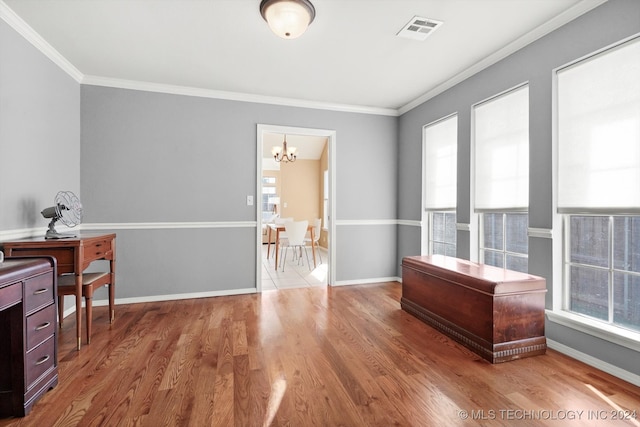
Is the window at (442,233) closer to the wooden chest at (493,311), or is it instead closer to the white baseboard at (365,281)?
the white baseboard at (365,281)

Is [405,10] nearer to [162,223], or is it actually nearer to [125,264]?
[162,223]

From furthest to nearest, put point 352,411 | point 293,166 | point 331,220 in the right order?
point 293,166 < point 331,220 < point 352,411

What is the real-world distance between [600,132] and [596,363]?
1.54 m

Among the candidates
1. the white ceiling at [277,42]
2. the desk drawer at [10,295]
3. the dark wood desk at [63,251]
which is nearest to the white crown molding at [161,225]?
the dark wood desk at [63,251]

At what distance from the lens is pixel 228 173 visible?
3.90 metres

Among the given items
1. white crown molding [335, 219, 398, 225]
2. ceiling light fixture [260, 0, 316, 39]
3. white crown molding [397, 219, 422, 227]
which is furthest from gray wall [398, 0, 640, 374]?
ceiling light fixture [260, 0, 316, 39]

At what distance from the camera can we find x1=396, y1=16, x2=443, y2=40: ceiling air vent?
7.88 ft

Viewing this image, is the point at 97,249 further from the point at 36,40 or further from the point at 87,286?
the point at 36,40

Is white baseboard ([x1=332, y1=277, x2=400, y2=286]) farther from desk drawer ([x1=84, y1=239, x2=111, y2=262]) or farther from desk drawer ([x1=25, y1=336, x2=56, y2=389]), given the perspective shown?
desk drawer ([x1=25, y1=336, x2=56, y2=389])

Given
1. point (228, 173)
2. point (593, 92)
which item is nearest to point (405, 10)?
point (593, 92)

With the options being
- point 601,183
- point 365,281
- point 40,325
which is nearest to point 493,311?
point 601,183

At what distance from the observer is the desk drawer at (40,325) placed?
66.7 inches

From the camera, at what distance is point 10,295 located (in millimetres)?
1559

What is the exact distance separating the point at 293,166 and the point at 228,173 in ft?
16.9
